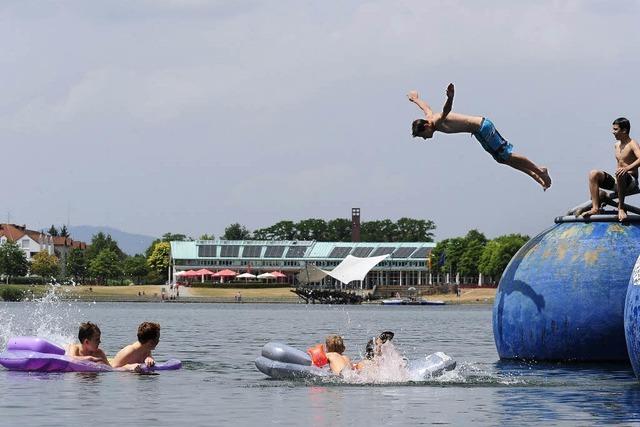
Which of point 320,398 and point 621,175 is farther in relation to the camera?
point 621,175

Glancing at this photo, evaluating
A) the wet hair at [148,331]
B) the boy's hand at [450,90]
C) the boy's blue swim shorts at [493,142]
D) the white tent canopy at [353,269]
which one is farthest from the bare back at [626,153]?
the white tent canopy at [353,269]

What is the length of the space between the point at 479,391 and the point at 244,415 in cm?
530

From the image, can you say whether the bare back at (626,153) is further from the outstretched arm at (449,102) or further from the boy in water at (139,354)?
the boy in water at (139,354)

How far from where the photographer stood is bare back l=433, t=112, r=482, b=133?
26034 mm

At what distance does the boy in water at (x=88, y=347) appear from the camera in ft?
90.4

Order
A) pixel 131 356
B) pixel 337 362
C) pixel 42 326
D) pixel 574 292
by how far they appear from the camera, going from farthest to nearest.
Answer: pixel 42 326 → pixel 131 356 → pixel 574 292 → pixel 337 362

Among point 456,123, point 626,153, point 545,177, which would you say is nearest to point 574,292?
point 545,177

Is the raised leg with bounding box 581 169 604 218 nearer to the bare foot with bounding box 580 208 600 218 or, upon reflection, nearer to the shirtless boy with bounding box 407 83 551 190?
the bare foot with bounding box 580 208 600 218

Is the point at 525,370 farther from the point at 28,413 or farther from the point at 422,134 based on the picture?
the point at 28,413

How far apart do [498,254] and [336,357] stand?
157 m

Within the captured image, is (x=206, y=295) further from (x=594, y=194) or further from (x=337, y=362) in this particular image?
(x=337, y=362)

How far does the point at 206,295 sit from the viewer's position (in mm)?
185875

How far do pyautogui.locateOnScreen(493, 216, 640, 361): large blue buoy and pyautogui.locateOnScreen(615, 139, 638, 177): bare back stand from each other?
1.39 metres

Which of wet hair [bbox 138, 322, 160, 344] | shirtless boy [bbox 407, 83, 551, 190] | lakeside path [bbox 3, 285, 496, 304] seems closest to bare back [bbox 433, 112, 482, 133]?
shirtless boy [bbox 407, 83, 551, 190]
